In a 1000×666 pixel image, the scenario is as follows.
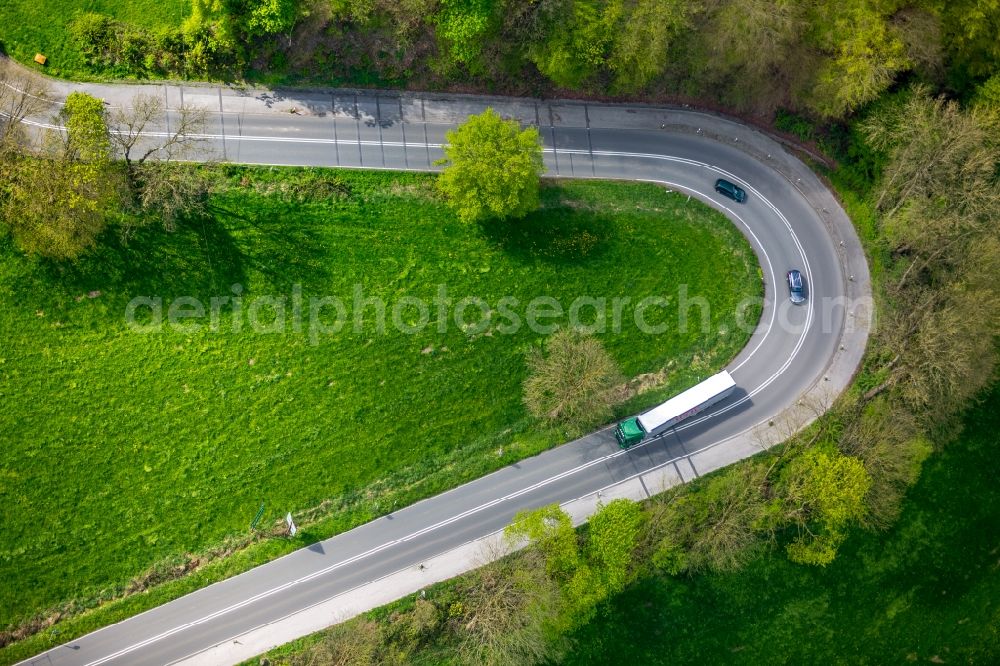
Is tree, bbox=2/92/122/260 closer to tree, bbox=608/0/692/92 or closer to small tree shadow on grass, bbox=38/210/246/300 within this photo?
small tree shadow on grass, bbox=38/210/246/300

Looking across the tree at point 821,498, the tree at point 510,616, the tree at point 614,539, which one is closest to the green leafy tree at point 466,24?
the tree at point 614,539

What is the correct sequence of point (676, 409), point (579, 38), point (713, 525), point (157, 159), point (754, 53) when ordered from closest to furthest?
point (579, 38) → point (754, 53) → point (713, 525) → point (157, 159) → point (676, 409)

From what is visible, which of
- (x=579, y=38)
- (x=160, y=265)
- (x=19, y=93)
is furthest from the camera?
(x=160, y=265)

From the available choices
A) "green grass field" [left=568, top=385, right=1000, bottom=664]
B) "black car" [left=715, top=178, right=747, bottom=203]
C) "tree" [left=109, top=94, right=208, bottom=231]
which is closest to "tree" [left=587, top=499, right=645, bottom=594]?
"green grass field" [left=568, top=385, right=1000, bottom=664]

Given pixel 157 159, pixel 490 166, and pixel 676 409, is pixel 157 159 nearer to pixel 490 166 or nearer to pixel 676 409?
pixel 490 166

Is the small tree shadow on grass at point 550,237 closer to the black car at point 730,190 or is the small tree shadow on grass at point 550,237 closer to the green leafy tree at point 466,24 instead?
the black car at point 730,190

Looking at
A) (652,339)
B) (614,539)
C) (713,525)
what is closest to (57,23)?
(652,339)

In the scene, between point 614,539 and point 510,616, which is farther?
point 614,539
